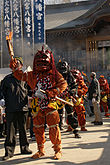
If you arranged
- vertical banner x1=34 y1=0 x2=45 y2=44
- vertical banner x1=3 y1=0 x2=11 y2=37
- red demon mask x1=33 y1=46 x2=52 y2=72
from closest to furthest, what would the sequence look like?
red demon mask x1=33 y1=46 x2=52 y2=72
vertical banner x1=34 y1=0 x2=45 y2=44
vertical banner x1=3 y1=0 x2=11 y2=37

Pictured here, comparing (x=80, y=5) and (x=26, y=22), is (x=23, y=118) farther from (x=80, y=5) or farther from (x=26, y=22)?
(x=80, y=5)

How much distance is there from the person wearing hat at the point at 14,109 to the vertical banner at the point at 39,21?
7650 mm

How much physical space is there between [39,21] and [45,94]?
842cm

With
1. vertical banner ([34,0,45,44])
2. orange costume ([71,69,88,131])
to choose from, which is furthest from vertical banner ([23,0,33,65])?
orange costume ([71,69,88,131])

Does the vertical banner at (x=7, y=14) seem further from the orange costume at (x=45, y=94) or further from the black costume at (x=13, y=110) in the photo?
the orange costume at (x=45, y=94)

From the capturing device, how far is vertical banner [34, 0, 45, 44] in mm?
11578

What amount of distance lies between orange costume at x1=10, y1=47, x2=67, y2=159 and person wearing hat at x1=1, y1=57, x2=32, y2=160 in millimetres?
275

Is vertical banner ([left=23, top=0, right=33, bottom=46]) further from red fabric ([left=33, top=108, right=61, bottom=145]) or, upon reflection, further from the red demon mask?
red fabric ([left=33, top=108, right=61, bottom=145])

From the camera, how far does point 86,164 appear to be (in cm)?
361

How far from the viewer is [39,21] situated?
1170 centimetres

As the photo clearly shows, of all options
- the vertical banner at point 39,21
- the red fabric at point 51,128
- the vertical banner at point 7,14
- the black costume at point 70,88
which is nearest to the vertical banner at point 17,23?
the vertical banner at point 7,14

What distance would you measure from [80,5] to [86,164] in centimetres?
1846

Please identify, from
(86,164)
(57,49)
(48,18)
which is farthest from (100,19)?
(86,164)

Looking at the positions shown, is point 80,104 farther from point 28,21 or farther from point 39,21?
point 28,21
